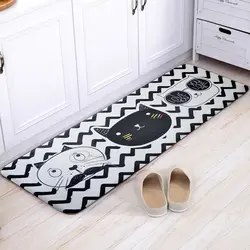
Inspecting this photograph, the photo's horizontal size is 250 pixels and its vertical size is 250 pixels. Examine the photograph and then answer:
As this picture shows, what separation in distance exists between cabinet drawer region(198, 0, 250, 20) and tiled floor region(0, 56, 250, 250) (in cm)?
81

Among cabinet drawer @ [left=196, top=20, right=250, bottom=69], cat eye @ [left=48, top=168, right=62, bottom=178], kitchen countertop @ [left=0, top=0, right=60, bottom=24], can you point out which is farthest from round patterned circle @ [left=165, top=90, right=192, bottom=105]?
kitchen countertop @ [left=0, top=0, right=60, bottom=24]

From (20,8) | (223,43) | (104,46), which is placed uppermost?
(20,8)

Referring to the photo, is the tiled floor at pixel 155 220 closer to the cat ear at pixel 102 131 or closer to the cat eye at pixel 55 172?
the cat eye at pixel 55 172

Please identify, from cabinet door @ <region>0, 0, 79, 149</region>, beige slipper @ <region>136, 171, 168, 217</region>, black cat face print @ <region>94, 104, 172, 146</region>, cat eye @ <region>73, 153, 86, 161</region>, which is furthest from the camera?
black cat face print @ <region>94, 104, 172, 146</region>

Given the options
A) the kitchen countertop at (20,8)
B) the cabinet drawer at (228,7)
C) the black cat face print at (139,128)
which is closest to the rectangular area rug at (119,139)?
the black cat face print at (139,128)

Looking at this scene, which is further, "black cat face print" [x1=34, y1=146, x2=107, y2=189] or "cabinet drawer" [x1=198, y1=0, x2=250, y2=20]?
"cabinet drawer" [x1=198, y1=0, x2=250, y2=20]

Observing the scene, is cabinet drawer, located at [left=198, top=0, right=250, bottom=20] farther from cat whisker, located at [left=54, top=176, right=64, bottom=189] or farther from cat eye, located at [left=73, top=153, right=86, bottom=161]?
cat whisker, located at [left=54, top=176, right=64, bottom=189]

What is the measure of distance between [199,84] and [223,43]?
0.91 feet

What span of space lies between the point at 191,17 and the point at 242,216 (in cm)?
149

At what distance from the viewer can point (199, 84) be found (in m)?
3.42

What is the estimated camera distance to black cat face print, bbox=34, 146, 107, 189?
8.86 ft

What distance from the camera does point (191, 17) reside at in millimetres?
3568

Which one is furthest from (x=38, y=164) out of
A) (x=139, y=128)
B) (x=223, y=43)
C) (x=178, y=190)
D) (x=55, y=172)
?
(x=223, y=43)

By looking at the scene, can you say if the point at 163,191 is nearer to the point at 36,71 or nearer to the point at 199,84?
the point at 36,71
